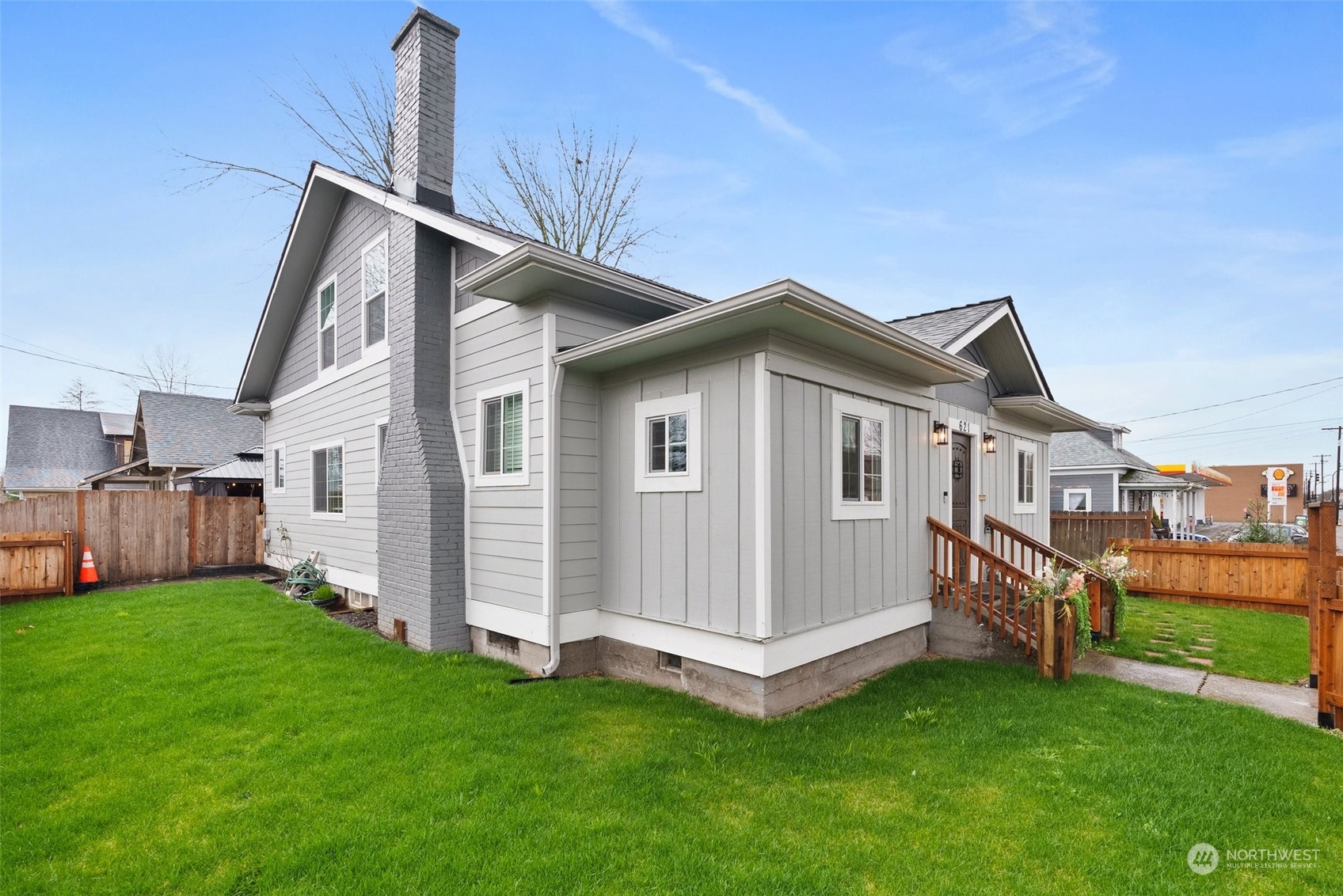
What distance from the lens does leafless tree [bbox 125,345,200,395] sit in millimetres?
28156

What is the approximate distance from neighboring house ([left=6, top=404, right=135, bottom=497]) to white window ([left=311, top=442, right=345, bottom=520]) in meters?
18.6

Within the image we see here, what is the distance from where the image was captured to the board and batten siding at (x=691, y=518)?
4742 millimetres

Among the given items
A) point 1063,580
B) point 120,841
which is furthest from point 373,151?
point 1063,580

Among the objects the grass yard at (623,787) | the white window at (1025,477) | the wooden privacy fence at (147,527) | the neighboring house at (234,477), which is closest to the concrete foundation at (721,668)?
the grass yard at (623,787)

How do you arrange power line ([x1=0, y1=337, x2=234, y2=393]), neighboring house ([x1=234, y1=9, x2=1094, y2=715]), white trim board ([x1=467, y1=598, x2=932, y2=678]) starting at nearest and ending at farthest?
1. white trim board ([x1=467, y1=598, x2=932, y2=678])
2. neighboring house ([x1=234, y1=9, x2=1094, y2=715])
3. power line ([x1=0, y1=337, x2=234, y2=393])

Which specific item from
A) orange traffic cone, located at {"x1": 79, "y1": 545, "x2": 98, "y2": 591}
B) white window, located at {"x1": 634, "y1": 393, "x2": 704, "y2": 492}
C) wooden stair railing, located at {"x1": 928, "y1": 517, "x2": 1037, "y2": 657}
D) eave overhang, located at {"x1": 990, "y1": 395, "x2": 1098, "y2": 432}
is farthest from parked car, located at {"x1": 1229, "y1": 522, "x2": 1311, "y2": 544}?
orange traffic cone, located at {"x1": 79, "y1": 545, "x2": 98, "y2": 591}

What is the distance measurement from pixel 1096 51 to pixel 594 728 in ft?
35.3

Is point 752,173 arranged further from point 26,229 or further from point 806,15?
point 26,229

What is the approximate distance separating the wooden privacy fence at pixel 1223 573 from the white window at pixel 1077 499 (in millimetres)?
10367

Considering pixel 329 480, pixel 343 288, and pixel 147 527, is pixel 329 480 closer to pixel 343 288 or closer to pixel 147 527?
pixel 343 288

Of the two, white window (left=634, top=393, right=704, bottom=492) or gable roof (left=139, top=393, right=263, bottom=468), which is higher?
gable roof (left=139, top=393, right=263, bottom=468)

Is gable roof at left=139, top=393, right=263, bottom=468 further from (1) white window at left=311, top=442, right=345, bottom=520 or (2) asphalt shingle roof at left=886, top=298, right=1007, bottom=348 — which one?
(2) asphalt shingle roof at left=886, top=298, right=1007, bottom=348

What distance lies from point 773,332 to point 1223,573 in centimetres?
1030

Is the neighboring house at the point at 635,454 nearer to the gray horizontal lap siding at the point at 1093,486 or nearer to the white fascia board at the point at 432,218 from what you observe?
the white fascia board at the point at 432,218
